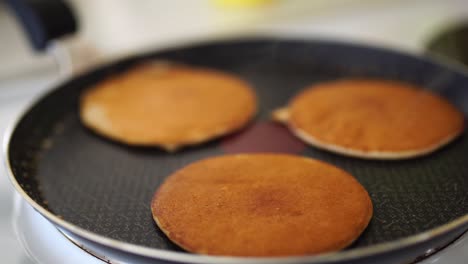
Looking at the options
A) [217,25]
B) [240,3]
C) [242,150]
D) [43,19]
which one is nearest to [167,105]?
[242,150]

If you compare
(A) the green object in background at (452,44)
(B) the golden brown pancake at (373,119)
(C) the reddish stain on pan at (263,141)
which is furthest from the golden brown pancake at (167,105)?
(A) the green object in background at (452,44)

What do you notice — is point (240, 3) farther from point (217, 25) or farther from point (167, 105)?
point (167, 105)

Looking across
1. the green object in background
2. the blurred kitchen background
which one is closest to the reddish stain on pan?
the blurred kitchen background

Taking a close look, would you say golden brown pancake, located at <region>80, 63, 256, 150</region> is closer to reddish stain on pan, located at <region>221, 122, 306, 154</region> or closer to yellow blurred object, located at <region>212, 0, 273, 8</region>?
reddish stain on pan, located at <region>221, 122, 306, 154</region>

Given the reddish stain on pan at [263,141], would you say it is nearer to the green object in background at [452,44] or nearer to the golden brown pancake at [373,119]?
the golden brown pancake at [373,119]

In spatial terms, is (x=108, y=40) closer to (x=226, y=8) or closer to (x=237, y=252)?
(x=226, y=8)
